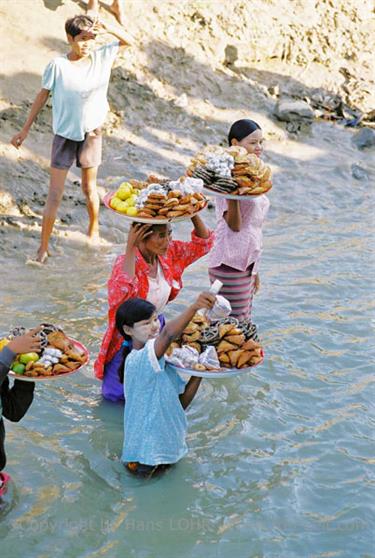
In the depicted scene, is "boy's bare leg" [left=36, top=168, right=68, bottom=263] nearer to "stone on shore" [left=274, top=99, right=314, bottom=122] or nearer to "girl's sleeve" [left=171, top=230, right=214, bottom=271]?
"girl's sleeve" [left=171, top=230, right=214, bottom=271]

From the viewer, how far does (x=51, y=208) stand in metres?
7.53

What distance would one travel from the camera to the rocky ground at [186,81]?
875 cm

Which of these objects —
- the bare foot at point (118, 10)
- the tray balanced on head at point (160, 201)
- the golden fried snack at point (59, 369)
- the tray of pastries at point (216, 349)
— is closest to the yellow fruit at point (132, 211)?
the tray balanced on head at point (160, 201)

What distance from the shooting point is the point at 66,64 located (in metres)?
7.35

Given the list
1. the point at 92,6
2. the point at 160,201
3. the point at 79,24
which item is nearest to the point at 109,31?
the point at 79,24

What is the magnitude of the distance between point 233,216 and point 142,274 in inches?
28.4

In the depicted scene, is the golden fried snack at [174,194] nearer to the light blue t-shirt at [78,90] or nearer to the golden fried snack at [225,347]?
the golden fried snack at [225,347]

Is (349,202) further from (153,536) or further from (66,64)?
(153,536)

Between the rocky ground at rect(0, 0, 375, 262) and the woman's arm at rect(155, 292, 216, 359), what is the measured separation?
371 cm

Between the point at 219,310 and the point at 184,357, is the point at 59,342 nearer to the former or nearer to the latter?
the point at 184,357

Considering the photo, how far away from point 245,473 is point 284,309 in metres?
2.54

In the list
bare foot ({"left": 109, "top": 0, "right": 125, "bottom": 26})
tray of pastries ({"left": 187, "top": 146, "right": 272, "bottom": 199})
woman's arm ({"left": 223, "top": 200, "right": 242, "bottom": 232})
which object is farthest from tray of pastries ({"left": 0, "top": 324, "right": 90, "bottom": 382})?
bare foot ({"left": 109, "top": 0, "right": 125, "bottom": 26})

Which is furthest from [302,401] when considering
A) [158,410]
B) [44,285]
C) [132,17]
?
[132,17]

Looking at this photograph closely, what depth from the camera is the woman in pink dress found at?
18.3 feet
